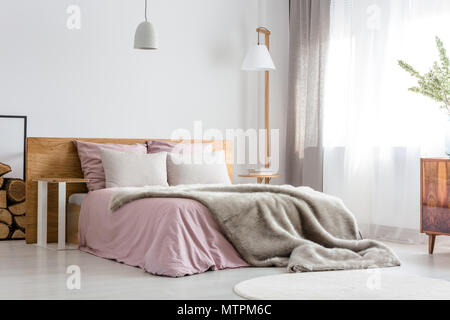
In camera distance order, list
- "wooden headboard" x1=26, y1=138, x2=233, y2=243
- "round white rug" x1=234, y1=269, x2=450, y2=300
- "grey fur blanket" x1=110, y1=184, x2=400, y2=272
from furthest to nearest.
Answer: "wooden headboard" x1=26, y1=138, x2=233, y2=243 < "grey fur blanket" x1=110, y1=184, x2=400, y2=272 < "round white rug" x1=234, y1=269, x2=450, y2=300

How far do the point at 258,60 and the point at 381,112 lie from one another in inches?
51.2

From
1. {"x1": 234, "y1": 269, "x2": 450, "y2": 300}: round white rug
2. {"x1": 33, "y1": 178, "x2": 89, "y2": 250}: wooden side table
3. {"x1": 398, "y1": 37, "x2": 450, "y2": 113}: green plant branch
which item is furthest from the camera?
{"x1": 33, "y1": 178, "x2": 89, "y2": 250}: wooden side table

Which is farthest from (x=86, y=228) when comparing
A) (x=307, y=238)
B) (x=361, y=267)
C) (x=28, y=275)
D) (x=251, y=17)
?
(x=251, y=17)

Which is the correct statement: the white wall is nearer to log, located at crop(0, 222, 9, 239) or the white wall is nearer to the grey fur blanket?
log, located at crop(0, 222, 9, 239)

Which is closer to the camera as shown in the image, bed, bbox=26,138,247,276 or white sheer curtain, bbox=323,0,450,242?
bed, bbox=26,138,247,276

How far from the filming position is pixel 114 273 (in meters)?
3.75

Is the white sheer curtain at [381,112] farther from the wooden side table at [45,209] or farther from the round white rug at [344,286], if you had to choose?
the wooden side table at [45,209]

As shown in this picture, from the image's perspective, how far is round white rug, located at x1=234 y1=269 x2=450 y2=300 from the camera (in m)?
3.07

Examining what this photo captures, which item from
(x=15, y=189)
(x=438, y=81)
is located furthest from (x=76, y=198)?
(x=438, y=81)

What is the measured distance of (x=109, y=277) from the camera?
A: 362 centimetres

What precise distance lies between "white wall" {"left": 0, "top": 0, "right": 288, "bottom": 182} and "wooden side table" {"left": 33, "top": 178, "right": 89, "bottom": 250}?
63 centimetres

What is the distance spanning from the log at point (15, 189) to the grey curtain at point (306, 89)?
8.83 feet

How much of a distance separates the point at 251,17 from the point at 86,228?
3040mm

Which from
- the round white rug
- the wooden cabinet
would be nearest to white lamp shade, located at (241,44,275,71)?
the wooden cabinet
